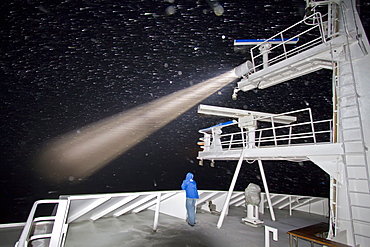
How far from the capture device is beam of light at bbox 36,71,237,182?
58.3 feet

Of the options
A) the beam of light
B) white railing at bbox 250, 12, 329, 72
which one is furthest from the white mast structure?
the beam of light

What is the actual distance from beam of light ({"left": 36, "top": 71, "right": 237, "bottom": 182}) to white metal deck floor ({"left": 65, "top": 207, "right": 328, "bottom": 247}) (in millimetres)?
9861

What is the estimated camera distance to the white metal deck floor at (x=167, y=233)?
550cm

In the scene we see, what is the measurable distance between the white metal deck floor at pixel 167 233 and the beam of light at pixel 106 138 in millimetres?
9861

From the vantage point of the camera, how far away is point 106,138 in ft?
74.1

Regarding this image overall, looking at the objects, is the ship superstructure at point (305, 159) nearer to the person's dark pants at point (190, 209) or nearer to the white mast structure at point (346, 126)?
the white mast structure at point (346, 126)

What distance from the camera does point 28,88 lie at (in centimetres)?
1263

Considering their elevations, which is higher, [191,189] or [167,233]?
[191,189]

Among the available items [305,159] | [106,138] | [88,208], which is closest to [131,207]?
[88,208]

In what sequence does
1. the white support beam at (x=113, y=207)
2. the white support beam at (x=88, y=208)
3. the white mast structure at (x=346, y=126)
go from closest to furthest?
the white mast structure at (x=346, y=126), the white support beam at (x=88, y=208), the white support beam at (x=113, y=207)

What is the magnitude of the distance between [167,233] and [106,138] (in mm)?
18602

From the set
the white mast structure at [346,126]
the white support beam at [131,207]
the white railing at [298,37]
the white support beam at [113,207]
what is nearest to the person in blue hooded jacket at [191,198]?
the white support beam at [131,207]

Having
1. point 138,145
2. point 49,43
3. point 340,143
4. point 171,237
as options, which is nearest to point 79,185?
point 138,145

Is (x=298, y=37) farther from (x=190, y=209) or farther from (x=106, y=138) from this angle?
(x=106, y=138)
